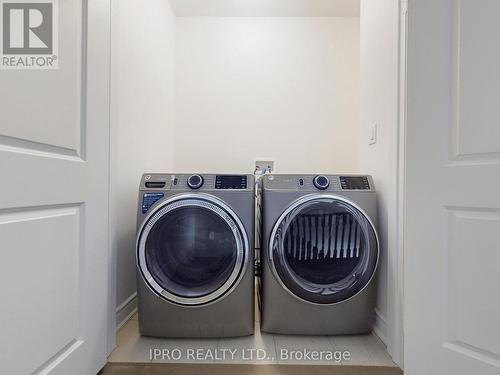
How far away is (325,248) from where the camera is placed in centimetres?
142

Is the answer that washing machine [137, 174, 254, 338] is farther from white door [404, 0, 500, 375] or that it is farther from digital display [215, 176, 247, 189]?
white door [404, 0, 500, 375]

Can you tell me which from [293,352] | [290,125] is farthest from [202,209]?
[290,125]

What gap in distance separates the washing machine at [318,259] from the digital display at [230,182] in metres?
0.12

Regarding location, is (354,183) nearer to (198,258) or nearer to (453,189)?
(453,189)

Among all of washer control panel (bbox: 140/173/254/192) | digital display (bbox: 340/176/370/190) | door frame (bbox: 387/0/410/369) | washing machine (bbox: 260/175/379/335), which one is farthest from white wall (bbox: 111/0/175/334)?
door frame (bbox: 387/0/410/369)

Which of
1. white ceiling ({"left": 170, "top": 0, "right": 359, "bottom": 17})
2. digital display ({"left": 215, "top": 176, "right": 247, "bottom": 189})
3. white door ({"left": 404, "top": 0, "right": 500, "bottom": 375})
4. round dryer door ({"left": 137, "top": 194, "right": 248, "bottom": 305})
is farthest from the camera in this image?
white ceiling ({"left": 170, "top": 0, "right": 359, "bottom": 17})

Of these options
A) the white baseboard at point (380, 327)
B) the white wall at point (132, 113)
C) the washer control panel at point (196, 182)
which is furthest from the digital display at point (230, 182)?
the white baseboard at point (380, 327)

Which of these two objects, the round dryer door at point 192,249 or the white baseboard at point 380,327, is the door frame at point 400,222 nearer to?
the white baseboard at point 380,327

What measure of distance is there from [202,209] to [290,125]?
1.45m

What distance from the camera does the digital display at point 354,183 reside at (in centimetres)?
148

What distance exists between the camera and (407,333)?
114 cm

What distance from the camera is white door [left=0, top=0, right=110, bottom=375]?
2.53ft

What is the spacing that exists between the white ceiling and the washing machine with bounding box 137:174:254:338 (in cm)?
176

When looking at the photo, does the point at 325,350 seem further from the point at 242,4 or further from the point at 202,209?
the point at 242,4
